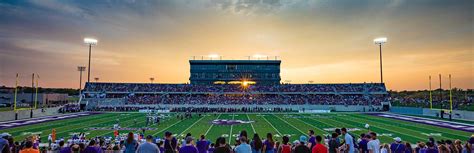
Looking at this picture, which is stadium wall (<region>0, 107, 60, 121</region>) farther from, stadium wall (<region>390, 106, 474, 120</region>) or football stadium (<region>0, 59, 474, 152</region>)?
stadium wall (<region>390, 106, 474, 120</region>)

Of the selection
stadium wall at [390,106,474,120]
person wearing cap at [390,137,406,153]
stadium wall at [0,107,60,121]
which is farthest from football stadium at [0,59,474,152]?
person wearing cap at [390,137,406,153]

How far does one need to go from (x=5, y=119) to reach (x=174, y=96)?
35050 millimetres

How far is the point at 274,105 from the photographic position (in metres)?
55.0

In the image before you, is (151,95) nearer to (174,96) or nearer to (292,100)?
(174,96)

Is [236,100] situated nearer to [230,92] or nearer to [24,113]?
[230,92]

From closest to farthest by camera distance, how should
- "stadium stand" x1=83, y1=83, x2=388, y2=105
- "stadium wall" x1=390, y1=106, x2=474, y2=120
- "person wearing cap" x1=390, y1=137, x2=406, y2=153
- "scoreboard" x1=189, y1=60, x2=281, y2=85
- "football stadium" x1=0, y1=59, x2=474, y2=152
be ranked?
"person wearing cap" x1=390, y1=137, x2=406, y2=153 < "stadium wall" x1=390, y1=106, x2=474, y2=120 < "football stadium" x1=0, y1=59, x2=474, y2=152 < "stadium stand" x1=83, y1=83, x2=388, y2=105 < "scoreboard" x1=189, y1=60, x2=281, y2=85

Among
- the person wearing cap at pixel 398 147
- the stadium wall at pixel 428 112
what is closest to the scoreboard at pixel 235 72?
the stadium wall at pixel 428 112

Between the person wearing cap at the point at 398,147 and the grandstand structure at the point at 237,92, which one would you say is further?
the grandstand structure at the point at 237,92

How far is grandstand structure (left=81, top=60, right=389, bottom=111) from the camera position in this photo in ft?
184

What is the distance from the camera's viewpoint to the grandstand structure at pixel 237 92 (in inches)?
2208

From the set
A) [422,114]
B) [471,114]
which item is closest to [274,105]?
[422,114]

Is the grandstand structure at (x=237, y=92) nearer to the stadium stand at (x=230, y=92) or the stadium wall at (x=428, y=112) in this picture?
the stadium stand at (x=230, y=92)

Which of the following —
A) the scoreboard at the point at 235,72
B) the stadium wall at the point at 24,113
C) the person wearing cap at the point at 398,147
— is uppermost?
the scoreboard at the point at 235,72

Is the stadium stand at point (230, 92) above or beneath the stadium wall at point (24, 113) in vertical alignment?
above
